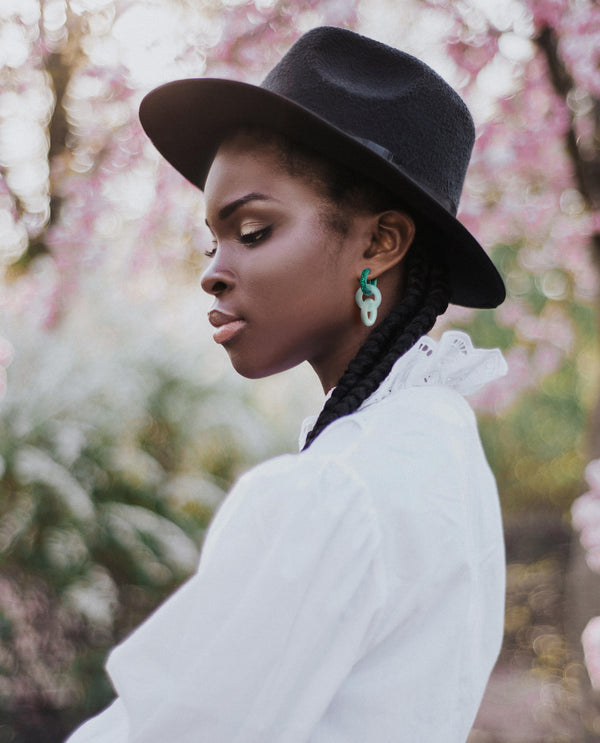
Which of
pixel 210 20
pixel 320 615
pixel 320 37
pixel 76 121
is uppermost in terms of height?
pixel 320 37

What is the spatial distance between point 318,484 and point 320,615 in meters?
0.16

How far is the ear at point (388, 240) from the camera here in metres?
1.42

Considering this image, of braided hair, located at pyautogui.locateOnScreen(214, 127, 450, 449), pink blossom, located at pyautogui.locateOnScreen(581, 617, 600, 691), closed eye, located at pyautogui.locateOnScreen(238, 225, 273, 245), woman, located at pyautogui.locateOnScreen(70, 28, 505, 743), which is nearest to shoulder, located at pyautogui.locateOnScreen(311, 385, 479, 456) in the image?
woman, located at pyautogui.locateOnScreen(70, 28, 505, 743)

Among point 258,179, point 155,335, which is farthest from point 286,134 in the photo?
point 155,335

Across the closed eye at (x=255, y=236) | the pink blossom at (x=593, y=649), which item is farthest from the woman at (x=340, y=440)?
the pink blossom at (x=593, y=649)

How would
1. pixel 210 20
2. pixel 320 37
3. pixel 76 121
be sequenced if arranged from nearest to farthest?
pixel 320 37, pixel 210 20, pixel 76 121

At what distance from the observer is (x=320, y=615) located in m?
0.97

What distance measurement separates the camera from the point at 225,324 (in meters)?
1.37

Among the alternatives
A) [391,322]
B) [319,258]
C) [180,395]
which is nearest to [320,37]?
[319,258]

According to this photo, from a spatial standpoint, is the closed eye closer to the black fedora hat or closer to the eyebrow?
the eyebrow

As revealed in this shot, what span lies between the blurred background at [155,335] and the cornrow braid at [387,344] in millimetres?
2611

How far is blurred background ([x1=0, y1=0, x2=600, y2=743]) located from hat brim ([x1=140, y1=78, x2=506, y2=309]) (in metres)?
2.48

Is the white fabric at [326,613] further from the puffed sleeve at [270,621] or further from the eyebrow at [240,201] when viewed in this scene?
the eyebrow at [240,201]

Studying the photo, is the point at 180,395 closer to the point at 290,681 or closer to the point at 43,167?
the point at 43,167
